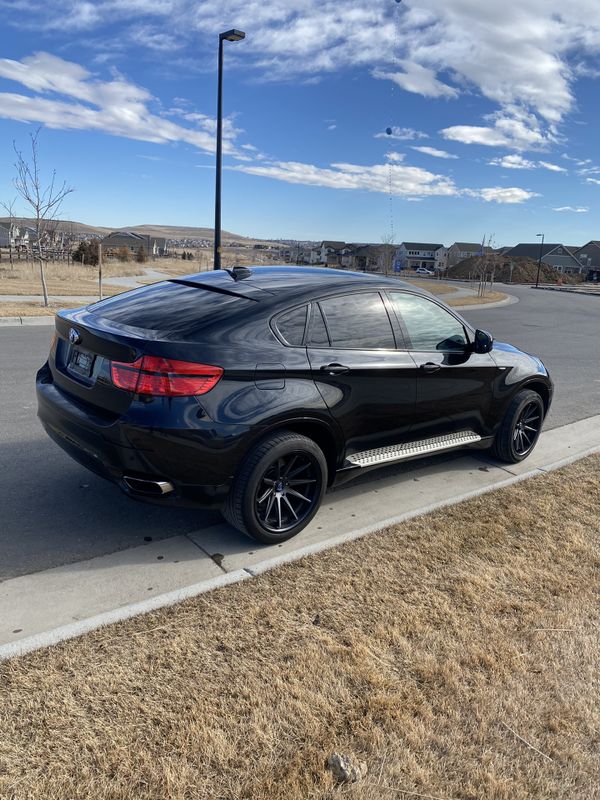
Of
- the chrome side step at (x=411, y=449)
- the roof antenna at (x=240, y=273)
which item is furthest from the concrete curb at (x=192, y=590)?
the roof antenna at (x=240, y=273)

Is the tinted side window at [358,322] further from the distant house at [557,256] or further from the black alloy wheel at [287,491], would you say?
the distant house at [557,256]

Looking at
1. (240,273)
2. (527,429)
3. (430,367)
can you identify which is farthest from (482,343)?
(240,273)

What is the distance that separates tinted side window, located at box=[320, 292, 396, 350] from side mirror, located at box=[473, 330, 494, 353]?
0.90 meters

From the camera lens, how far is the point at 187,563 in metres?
3.46

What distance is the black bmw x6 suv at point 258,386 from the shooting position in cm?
328

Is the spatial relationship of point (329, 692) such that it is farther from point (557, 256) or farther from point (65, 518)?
point (557, 256)

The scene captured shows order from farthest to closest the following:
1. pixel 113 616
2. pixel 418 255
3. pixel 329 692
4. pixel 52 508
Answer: pixel 418 255
pixel 52 508
pixel 113 616
pixel 329 692

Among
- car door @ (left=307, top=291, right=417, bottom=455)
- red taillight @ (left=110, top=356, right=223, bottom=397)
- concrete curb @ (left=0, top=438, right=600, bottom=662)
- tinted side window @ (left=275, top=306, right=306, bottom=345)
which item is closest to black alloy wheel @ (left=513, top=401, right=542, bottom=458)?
concrete curb @ (left=0, top=438, right=600, bottom=662)

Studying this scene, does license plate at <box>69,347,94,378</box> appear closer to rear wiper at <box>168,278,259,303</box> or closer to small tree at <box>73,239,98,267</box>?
rear wiper at <box>168,278,259,303</box>

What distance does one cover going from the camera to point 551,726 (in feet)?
7.68

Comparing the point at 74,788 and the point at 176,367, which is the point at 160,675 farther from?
the point at 176,367

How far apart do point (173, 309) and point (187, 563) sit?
154 cm

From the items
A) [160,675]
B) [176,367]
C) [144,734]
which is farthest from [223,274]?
[144,734]

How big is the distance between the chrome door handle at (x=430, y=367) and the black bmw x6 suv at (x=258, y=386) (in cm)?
1
